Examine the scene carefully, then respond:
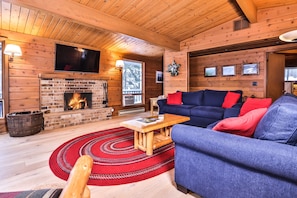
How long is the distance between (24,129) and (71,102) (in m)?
1.43

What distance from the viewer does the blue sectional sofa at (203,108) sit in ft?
12.2

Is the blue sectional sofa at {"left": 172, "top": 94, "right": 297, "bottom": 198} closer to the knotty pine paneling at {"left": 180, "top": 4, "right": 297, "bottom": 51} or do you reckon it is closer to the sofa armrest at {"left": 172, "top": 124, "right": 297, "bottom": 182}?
the sofa armrest at {"left": 172, "top": 124, "right": 297, "bottom": 182}

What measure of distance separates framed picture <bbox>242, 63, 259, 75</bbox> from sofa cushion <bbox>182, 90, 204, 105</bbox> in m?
1.56

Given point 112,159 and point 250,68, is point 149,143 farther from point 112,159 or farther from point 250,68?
point 250,68

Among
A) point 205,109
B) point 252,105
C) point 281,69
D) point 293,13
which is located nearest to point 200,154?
point 252,105

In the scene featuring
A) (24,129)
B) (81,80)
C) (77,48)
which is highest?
(77,48)

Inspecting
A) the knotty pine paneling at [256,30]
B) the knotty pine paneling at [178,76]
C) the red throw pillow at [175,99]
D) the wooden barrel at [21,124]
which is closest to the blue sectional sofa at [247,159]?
the red throw pillow at [175,99]

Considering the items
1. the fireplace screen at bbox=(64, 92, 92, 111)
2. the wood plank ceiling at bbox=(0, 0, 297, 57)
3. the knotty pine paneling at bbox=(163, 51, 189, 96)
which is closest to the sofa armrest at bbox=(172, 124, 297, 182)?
the wood plank ceiling at bbox=(0, 0, 297, 57)

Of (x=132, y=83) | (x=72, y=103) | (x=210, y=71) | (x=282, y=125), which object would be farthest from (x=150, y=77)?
(x=282, y=125)

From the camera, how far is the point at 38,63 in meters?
4.18

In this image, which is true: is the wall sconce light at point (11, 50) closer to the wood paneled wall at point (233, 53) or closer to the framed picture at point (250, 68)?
the wood paneled wall at point (233, 53)

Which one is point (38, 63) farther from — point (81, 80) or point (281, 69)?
point (281, 69)

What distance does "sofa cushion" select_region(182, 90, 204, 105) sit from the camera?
4650 mm

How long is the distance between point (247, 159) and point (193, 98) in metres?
3.66
